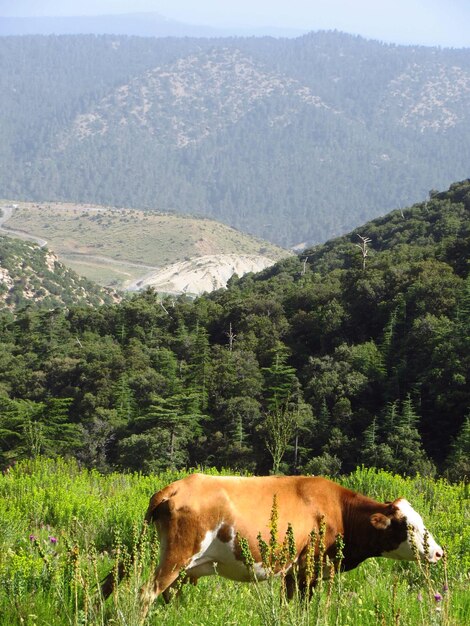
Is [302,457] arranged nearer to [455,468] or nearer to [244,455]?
[244,455]

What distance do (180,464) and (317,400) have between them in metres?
8.43

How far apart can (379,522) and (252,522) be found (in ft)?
3.55

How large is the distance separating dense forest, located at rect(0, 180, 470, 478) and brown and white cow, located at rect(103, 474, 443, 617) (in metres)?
21.1

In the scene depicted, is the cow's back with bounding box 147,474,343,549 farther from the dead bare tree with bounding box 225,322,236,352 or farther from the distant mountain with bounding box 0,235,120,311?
the distant mountain with bounding box 0,235,120,311

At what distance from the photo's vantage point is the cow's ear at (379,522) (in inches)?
239

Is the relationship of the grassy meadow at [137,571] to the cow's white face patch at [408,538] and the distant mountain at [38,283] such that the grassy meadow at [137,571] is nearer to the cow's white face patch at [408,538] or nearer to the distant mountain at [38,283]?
the cow's white face patch at [408,538]

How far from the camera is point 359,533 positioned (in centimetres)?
614

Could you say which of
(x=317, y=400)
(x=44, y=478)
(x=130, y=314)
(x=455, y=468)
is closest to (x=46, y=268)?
(x=130, y=314)

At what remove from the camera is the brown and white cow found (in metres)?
5.61

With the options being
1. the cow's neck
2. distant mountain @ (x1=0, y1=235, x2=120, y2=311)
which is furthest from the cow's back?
distant mountain @ (x1=0, y1=235, x2=120, y2=311)

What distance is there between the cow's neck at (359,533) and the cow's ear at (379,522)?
40 mm

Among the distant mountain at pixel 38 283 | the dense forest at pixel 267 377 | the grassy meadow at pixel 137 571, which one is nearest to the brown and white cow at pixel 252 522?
the grassy meadow at pixel 137 571

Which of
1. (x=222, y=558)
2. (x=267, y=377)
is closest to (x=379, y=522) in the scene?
(x=222, y=558)

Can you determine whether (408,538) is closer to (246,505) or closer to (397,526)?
(397,526)
